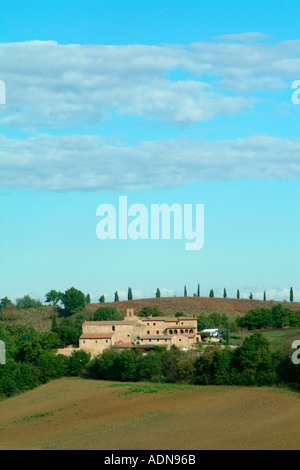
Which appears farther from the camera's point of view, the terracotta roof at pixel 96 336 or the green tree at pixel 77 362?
the terracotta roof at pixel 96 336

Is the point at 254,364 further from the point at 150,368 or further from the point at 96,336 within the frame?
the point at 96,336

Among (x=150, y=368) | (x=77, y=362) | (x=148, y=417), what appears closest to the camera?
(x=148, y=417)

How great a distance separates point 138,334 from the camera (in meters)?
86.2

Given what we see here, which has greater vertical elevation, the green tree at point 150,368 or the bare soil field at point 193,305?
the bare soil field at point 193,305

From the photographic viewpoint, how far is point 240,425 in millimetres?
49469

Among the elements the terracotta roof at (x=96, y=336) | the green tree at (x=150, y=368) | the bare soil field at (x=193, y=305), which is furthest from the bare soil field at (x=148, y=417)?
the bare soil field at (x=193, y=305)

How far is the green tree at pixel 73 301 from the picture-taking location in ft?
399

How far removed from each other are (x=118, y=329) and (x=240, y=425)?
36.4 meters

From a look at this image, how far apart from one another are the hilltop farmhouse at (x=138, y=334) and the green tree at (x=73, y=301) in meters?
30.3

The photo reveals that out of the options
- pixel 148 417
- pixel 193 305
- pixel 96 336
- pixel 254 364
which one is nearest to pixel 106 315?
pixel 96 336

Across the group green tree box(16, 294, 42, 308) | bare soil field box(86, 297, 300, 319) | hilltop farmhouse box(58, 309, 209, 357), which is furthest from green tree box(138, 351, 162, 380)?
green tree box(16, 294, 42, 308)

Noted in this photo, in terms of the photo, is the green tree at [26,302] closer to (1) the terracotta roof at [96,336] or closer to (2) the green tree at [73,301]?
(2) the green tree at [73,301]

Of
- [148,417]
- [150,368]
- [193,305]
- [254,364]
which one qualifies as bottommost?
[148,417]
